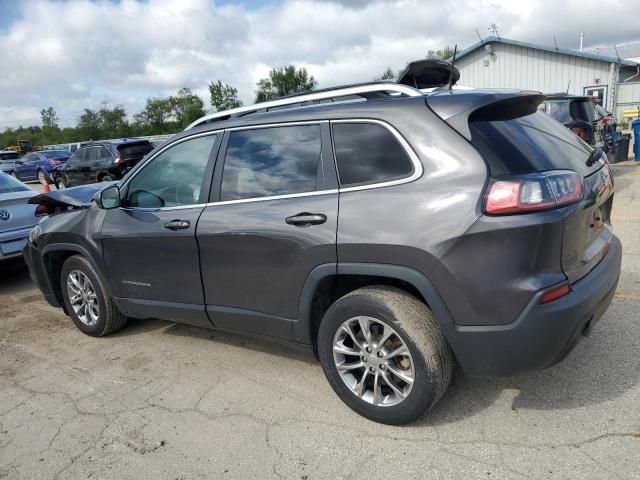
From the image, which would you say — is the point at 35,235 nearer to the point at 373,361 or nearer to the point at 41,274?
the point at 41,274

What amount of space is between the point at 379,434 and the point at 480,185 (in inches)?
57.3

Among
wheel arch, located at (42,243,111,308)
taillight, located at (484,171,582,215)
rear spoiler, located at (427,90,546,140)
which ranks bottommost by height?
wheel arch, located at (42,243,111,308)

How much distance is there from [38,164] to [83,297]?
906 inches

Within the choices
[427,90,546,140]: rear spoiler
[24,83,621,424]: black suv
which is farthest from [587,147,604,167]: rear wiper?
[427,90,546,140]: rear spoiler

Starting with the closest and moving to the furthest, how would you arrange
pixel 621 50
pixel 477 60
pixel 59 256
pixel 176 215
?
1. pixel 176 215
2. pixel 59 256
3. pixel 477 60
4. pixel 621 50

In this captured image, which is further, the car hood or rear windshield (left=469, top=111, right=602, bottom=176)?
the car hood

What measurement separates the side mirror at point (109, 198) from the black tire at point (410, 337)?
2.10 m

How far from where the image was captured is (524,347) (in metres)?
2.44

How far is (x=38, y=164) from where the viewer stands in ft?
79.5

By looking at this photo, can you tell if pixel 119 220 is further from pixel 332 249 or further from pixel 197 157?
pixel 332 249

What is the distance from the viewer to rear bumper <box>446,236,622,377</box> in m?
2.39

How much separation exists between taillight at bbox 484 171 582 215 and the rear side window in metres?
0.46

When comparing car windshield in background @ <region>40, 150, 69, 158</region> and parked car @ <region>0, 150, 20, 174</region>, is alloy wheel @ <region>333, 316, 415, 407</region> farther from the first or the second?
parked car @ <region>0, 150, 20, 174</region>

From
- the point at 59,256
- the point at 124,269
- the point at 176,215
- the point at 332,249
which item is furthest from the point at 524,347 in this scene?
the point at 59,256
